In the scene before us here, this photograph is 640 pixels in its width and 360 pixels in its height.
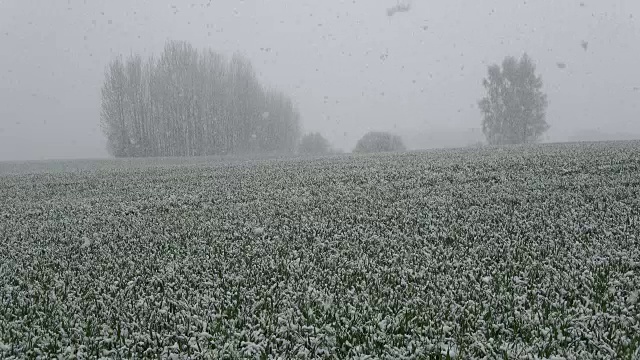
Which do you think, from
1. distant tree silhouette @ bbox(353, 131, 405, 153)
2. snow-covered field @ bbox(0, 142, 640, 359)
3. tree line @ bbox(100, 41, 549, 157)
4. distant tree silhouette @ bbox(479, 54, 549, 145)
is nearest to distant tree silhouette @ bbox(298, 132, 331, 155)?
tree line @ bbox(100, 41, 549, 157)

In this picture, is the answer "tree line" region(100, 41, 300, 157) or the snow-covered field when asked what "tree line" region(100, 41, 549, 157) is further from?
the snow-covered field

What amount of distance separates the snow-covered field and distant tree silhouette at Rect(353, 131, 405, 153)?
29028 mm

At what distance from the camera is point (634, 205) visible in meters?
4.73

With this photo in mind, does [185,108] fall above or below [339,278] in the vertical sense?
above

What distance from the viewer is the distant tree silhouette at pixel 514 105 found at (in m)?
42.7

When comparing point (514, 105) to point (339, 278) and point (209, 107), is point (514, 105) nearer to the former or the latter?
point (209, 107)

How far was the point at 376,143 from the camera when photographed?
35.2 metres

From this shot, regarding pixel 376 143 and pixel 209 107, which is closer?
pixel 376 143

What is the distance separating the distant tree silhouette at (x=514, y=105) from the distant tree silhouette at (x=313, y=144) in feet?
50.5

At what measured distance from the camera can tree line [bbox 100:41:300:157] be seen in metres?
39.4

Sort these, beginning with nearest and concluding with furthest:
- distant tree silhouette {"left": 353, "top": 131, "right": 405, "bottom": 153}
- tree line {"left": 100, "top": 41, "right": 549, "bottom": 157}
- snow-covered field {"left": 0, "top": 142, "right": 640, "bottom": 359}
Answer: snow-covered field {"left": 0, "top": 142, "right": 640, "bottom": 359} → distant tree silhouette {"left": 353, "top": 131, "right": 405, "bottom": 153} → tree line {"left": 100, "top": 41, "right": 549, "bottom": 157}

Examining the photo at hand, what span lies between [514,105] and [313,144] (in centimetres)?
1905

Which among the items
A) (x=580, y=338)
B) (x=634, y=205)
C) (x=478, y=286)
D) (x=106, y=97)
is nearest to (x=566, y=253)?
(x=478, y=286)

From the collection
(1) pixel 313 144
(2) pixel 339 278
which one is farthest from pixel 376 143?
(2) pixel 339 278
